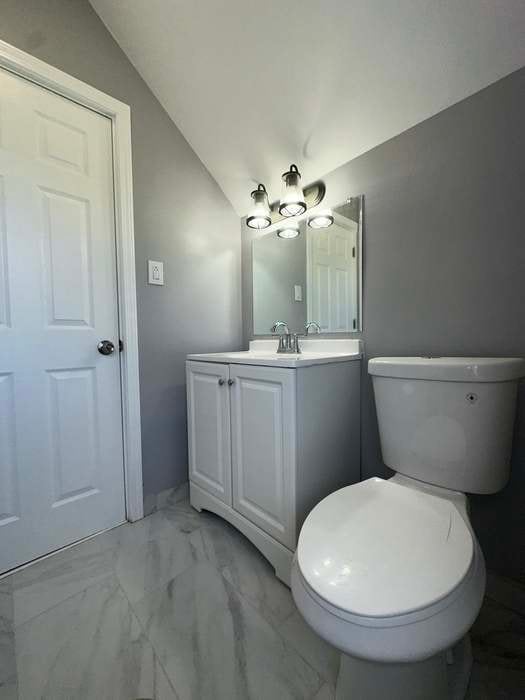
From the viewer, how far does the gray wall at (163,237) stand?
3.93 ft

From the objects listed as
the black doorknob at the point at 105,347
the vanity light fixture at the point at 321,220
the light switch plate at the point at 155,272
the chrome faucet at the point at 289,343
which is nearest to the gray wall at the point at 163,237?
the light switch plate at the point at 155,272

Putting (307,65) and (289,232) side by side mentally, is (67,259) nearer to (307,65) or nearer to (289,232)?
(289,232)

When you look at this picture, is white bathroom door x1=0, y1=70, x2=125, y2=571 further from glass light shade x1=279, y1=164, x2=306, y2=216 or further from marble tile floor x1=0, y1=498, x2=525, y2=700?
glass light shade x1=279, y1=164, x2=306, y2=216

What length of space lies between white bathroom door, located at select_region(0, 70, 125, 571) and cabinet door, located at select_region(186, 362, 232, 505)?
1.10 ft

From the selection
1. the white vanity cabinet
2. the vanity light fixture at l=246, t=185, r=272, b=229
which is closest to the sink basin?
the white vanity cabinet

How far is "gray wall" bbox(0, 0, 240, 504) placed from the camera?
3.93ft

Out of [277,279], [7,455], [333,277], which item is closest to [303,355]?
[333,277]

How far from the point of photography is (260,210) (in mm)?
1482

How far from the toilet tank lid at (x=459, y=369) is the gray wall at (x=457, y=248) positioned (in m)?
0.18

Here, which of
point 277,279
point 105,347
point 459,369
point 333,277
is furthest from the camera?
point 277,279

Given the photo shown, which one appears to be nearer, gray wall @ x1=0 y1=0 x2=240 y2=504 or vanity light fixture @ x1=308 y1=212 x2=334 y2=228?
gray wall @ x1=0 y1=0 x2=240 y2=504

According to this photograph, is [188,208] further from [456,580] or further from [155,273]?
[456,580]

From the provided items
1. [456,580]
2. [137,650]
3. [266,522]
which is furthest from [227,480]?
[456,580]

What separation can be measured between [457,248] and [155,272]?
1.27 m
